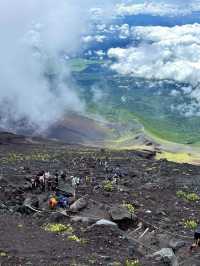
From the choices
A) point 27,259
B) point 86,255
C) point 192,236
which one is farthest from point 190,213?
point 27,259

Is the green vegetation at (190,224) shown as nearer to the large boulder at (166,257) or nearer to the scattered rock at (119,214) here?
the scattered rock at (119,214)

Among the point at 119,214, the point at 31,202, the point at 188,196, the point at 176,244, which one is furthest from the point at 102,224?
the point at 188,196

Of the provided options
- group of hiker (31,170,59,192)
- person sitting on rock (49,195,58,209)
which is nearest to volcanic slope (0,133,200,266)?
person sitting on rock (49,195,58,209)

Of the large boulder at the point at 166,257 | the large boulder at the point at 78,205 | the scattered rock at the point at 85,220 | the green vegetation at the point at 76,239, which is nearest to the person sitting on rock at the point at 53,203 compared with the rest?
the large boulder at the point at 78,205

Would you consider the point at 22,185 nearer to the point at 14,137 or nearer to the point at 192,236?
the point at 192,236

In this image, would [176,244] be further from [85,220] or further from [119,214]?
[85,220]

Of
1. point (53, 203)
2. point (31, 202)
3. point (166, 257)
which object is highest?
point (53, 203)
